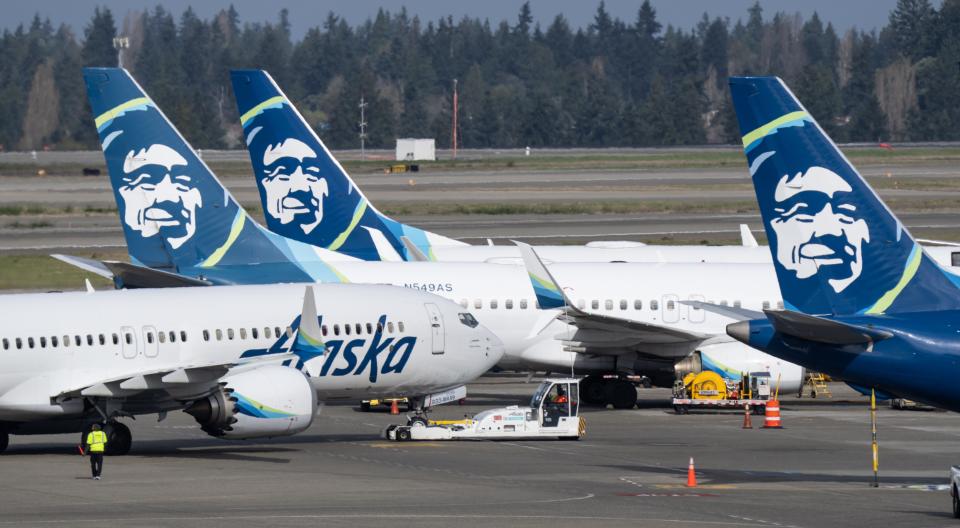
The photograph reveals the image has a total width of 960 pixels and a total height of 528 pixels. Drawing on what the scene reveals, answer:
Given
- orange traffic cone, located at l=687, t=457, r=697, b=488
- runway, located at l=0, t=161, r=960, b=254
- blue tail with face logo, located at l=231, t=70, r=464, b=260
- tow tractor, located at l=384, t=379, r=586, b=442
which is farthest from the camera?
runway, located at l=0, t=161, r=960, b=254

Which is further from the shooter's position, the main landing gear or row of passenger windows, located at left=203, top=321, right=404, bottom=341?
the main landing gear

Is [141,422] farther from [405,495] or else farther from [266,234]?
[405,495]

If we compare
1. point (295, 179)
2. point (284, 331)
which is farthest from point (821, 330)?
point (295, 179)

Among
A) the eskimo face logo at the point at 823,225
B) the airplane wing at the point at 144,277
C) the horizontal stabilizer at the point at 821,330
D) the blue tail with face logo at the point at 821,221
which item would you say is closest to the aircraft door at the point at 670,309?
the airplane wing at the point at 144,277

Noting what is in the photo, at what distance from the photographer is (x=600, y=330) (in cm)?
4531

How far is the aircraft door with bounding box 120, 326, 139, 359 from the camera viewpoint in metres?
36.5

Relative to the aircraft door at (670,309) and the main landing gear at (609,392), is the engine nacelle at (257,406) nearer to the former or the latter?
the main landing gear at (609,392)

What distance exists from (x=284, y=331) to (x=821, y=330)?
580 inches

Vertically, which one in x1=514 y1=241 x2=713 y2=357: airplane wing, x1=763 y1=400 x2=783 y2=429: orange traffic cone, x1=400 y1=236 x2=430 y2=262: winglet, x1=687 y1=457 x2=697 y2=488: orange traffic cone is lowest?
x1=763 y1=400 x2=783 y2=429: orange traffic cone

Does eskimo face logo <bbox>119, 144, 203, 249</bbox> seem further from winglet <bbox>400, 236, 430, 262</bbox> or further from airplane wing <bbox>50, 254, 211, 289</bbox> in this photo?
winglet <bbox>400, 236, 430, 262</bbox>

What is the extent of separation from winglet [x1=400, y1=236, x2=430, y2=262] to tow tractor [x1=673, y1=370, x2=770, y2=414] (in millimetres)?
11417

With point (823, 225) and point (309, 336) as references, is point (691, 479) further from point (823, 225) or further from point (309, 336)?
point (309, 336)

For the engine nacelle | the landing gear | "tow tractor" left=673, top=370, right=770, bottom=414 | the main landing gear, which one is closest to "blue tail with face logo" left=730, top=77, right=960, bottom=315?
the engine nacelle

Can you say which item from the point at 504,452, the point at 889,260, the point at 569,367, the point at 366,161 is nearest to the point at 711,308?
the point at 889,260
